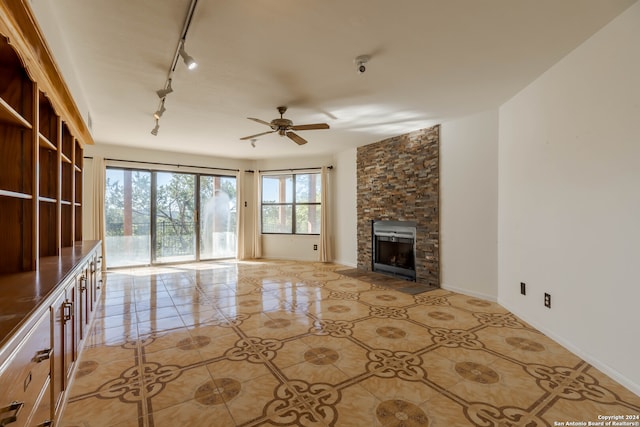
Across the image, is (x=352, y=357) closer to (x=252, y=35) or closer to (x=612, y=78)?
(x=252, y=35)

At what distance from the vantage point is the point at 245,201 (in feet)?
25.5

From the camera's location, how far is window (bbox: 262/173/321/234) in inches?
293

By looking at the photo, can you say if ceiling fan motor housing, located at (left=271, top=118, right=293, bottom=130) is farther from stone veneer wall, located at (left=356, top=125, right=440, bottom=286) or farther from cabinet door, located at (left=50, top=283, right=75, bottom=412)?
cabinet door, located at (left=50, top=283, right=75, bottom=412)

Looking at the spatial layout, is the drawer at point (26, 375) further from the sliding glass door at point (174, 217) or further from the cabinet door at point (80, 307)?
the sliding glass door at point (174, 217)

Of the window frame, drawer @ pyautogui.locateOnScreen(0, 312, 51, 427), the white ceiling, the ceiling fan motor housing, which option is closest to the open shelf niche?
the white ceiling

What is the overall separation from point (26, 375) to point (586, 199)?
11.9ft

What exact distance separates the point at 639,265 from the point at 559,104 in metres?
1.58

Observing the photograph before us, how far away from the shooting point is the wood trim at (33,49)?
1511 mm

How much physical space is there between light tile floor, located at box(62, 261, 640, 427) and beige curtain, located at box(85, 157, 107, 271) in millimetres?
2643

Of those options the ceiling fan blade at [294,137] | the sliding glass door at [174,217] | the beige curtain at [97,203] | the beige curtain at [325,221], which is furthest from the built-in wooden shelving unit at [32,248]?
the beige curtain at [325,221]

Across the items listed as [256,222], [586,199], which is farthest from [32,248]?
[256,222]

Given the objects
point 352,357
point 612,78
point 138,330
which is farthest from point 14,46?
point 612,78

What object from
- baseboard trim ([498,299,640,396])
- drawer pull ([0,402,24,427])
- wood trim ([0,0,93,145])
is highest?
wood trim ([0,0,93,145])

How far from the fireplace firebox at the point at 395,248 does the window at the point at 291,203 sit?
1.89m
